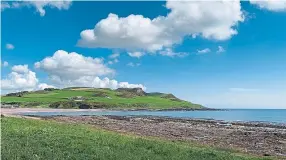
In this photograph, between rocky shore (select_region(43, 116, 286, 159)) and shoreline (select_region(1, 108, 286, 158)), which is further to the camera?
shoreline (select_region(1, 108, 286, 158))

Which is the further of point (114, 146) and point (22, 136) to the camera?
point (22, 136)

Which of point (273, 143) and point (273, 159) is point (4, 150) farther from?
point (273, 143)

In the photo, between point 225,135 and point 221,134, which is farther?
point 221,134

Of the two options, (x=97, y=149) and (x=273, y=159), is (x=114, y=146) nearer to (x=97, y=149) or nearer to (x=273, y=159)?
(x=97, y=149)

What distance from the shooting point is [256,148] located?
39281mm

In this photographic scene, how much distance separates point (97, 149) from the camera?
77.3 ft

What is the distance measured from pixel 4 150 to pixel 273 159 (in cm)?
2078

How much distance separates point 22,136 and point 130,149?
912 centimetres

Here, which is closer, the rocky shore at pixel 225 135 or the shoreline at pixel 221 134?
the rocky shore at pixel 225 135

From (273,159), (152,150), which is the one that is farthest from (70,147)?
(273,159)

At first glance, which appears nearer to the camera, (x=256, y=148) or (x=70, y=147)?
(x=70, y=147)

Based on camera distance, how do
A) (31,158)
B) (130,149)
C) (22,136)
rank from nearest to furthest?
1. (31,158)
2. (130,149)
3. (22,136)

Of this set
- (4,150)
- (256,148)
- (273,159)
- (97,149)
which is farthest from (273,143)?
(4,150)

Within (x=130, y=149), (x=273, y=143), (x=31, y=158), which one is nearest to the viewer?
(x=31, y=158)
